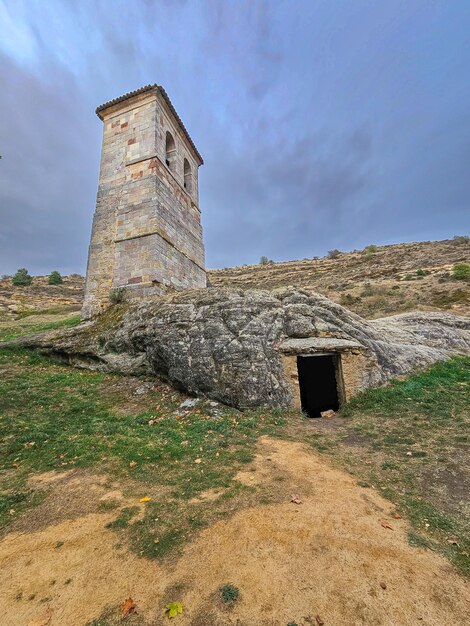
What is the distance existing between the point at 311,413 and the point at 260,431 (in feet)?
17.0

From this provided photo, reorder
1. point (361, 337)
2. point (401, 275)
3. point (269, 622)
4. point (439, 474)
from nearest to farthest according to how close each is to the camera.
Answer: point (269, 622) < point (439, 474) < point (361, 337) < point (401, 275)

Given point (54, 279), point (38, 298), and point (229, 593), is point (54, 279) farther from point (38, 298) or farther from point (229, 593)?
point (229, 593)

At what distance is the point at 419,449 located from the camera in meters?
5.40

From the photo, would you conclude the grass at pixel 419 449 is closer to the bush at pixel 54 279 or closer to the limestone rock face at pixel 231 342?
the limestone rock face at pixel 231 342

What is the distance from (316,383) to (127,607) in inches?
384

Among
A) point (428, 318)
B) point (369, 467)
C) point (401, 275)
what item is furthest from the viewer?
point (401, 275)

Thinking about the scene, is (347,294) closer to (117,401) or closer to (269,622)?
(117,401)

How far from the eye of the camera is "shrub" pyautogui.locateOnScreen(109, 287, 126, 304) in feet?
37.7

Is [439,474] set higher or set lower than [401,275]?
lower

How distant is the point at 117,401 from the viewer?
7887 millimetres

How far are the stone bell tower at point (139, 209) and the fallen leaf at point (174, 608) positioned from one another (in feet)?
31.3

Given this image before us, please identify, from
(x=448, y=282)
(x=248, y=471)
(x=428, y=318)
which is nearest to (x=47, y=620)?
(x=248, y=471)

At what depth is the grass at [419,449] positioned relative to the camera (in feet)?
11.6

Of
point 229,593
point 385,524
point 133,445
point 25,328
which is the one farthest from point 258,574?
point 25,328
